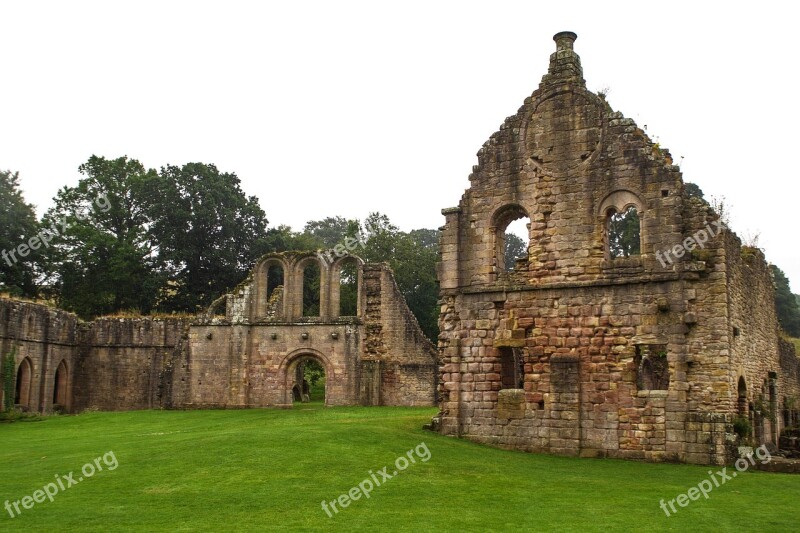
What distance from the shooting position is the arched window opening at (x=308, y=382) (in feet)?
126

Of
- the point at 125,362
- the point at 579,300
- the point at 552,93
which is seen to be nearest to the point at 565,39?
the point at 552,93

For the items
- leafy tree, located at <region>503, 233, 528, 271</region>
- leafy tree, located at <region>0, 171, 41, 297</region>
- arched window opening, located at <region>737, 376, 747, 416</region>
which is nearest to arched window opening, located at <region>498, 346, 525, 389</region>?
arched window opening, located at <region>737, 376, 747, 416</region>

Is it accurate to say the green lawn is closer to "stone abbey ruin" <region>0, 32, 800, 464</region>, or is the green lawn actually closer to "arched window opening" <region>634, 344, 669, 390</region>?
"stone abbey ruin" <region>0, 32, 800, 464</region>

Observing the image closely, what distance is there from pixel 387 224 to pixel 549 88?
121 feet

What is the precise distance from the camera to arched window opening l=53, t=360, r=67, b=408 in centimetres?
3780

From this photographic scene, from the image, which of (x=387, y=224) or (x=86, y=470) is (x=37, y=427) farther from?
(x=387, y=224)

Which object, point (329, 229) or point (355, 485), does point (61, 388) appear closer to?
point (355, 485)

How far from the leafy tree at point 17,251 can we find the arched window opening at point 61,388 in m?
8.16

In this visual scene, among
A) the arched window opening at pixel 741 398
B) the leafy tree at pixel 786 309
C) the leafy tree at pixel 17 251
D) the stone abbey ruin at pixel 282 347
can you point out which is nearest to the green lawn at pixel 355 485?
the arched window opening at pixel 741 398

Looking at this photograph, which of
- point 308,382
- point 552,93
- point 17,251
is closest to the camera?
point 552,93

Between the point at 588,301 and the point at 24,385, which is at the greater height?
the point at 588,301

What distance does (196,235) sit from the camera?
159 feet

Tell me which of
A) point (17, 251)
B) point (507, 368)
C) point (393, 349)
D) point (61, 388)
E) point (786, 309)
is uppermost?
point (17, 251)

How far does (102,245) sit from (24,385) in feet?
44.2
